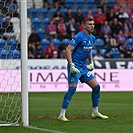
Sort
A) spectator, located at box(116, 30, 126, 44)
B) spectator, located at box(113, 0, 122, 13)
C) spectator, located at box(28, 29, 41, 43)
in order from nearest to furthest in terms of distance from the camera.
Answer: spectator, located at box(28, 29, 41, 43)
spectator, located at box(116, 30, 126, 44)
spectator, located at box(113, 0, 122, 13)

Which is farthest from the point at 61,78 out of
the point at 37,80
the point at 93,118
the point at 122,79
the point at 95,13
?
the point at 93,118

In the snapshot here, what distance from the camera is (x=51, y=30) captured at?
25719 millimetres

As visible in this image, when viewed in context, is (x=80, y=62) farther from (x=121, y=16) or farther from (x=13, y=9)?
(x=121, y=16)

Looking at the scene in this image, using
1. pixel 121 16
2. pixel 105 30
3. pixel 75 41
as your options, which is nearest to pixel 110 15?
pixel 121 16

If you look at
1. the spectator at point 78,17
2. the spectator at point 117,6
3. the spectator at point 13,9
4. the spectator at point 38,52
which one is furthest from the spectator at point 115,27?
the spectator at point 13,9

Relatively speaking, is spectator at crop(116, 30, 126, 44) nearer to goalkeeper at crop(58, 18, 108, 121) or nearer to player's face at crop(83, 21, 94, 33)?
goalkeeper at crop(58, 18, 108, 121)

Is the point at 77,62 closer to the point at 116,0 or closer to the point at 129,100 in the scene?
the point at 129,100

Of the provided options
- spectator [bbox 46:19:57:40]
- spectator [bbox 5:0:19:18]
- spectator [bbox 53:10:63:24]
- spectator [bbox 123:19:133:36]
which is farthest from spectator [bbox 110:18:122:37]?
spectator [bbox 5:0:19:18]

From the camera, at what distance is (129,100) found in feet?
56.1

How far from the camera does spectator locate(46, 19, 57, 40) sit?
2567 centimetres

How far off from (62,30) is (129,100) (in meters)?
9.38

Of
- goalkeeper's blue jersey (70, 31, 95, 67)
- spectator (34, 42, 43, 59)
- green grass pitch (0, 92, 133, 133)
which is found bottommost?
green grass pitch (0, 92, 133, 133)

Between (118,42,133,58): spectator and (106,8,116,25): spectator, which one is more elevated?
(106,8,116,25): spectator

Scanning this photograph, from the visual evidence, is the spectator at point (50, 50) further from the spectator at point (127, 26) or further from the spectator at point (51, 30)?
the spectator at point (127, 26)
